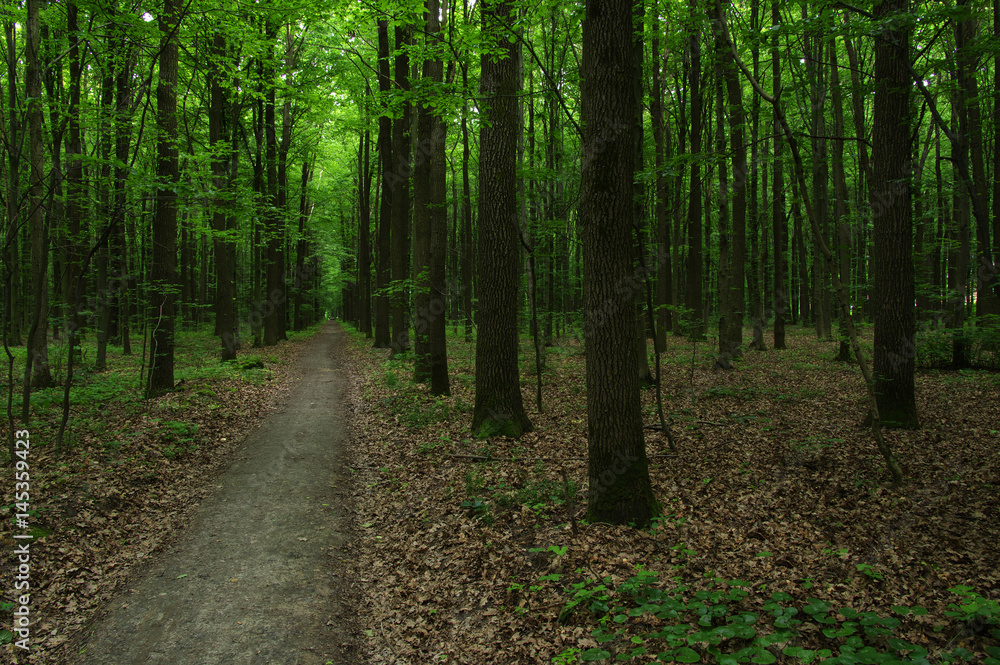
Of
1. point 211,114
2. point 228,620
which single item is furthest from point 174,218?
point 228,620

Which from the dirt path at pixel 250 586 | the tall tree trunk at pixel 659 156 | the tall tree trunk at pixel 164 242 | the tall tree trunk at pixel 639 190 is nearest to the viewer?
the dirt path at pixel 250 586

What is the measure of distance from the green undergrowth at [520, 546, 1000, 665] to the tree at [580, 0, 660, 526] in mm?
1151

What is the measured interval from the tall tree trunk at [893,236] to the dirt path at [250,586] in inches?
329

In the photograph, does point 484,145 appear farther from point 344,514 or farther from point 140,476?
point 140,476

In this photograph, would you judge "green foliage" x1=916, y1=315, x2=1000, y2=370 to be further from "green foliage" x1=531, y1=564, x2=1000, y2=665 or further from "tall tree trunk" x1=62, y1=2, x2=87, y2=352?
"tall tree trunk" x1=62, y1=2, x2=87, y2=352

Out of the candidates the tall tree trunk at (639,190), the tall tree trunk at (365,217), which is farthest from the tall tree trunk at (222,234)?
the tall tree trunk at (639,190)

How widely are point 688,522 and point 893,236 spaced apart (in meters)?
5.92

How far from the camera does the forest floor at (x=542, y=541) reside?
3.69 m

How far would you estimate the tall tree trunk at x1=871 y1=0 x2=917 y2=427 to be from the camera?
7582mm

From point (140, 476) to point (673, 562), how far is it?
23.1ft

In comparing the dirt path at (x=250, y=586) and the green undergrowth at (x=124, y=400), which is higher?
the green undergrowth at (x=124, y=400)

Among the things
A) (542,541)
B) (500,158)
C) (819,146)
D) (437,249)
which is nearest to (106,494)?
(542,541)

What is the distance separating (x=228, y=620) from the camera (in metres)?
4.33

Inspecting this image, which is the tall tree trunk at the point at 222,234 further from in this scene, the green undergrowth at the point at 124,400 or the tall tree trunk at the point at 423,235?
the tall tree trunk at the point at 423,235
